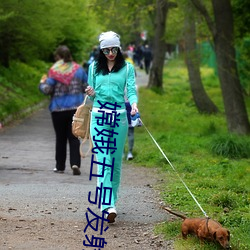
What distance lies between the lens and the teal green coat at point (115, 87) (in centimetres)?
743

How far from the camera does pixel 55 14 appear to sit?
21.5 m

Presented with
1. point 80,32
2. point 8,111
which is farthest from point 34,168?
point 80,32

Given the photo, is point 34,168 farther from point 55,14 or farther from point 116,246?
point 55,14

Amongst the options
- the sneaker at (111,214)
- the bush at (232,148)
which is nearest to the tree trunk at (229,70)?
the bush at (232,148)

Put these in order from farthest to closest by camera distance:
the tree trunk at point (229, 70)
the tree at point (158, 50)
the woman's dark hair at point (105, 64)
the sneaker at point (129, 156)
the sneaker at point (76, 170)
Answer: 1. the tree at point (158, 50)
2. the tree trunk at point (229, 70)
3. the sneaker at point (129, 156)
4. the sneaker at point (76, 170)
5. the woman's dark hair at point (105, 64)

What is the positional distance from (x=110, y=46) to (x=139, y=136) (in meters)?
9.77

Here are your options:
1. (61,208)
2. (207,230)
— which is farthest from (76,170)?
(207,230)

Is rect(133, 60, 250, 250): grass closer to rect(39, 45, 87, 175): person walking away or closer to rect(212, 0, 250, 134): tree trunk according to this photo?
rect(212, 0, 250, 134): tree trunk

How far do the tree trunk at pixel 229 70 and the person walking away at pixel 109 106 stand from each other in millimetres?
8861

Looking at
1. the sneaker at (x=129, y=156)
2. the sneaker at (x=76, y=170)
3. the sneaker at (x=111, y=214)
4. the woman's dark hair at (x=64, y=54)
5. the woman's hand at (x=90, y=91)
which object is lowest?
the sneaker at (x=129, y=156)

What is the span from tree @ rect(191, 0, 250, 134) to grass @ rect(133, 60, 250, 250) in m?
0.80

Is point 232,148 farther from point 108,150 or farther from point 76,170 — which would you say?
point 108,150

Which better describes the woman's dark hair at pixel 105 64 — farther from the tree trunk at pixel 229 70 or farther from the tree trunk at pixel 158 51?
the tree trunk at pixel 158 51

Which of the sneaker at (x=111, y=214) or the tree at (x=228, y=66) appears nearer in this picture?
the sneaker at (x=111, y=214)
